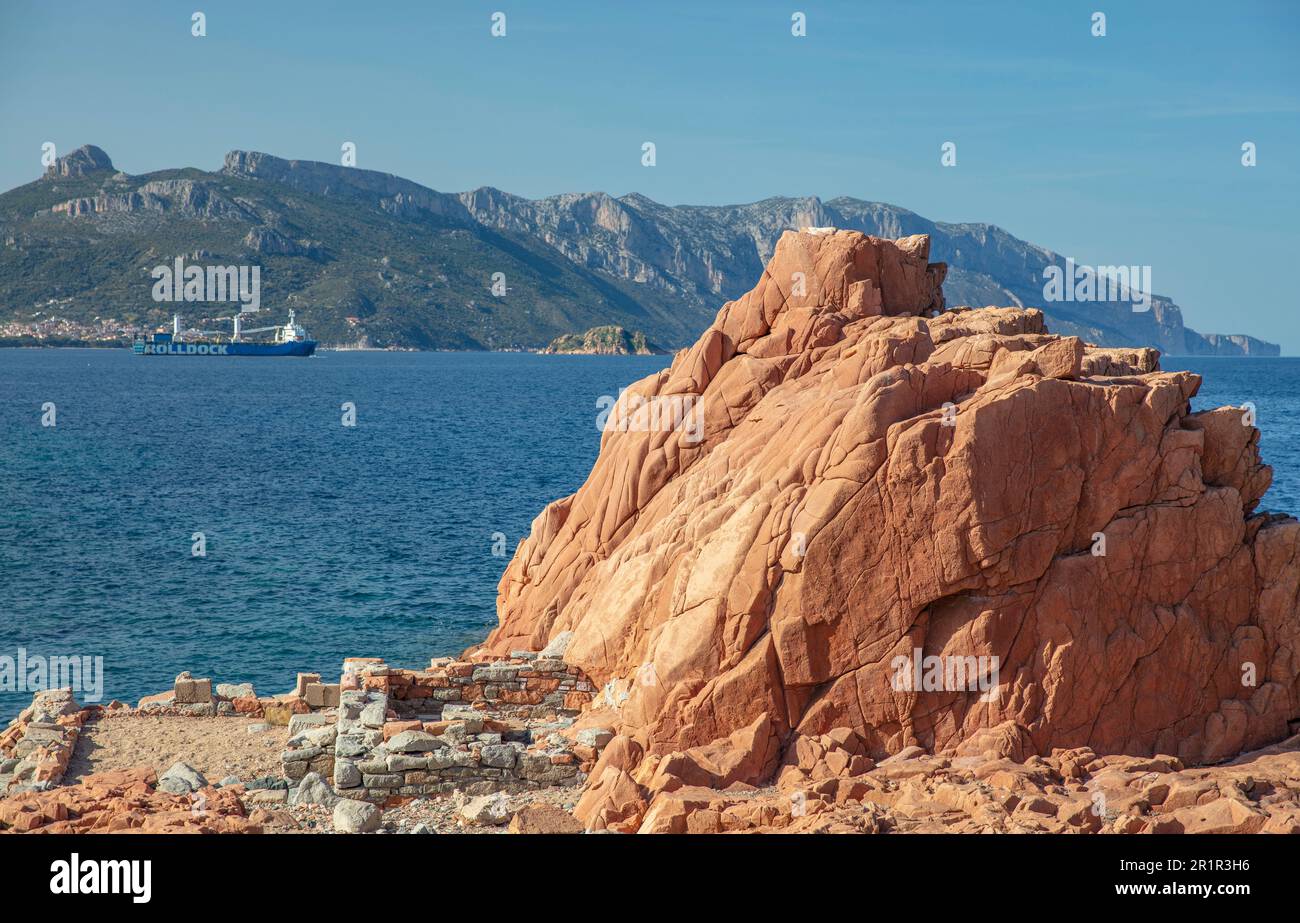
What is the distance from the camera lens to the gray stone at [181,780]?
20.8 metres

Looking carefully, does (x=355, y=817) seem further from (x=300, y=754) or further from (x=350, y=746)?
(x=300, y=754)

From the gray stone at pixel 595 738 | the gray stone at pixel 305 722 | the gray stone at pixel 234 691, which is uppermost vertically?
the gray stone at pixel 595 738

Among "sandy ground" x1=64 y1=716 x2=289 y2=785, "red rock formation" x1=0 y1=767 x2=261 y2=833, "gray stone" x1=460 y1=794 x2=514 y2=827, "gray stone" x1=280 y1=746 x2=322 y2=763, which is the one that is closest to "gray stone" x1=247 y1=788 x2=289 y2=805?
"red rock formation" x1=0 y1=767 x2=261 y2=833

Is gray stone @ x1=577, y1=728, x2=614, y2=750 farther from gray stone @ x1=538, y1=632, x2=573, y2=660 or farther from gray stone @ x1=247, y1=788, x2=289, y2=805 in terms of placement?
gray stone @ x1=247, y1=788, x2=289, y2=805

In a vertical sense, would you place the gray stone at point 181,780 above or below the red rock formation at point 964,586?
below

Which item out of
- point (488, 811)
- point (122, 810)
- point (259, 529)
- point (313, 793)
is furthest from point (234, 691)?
point (259, 529)

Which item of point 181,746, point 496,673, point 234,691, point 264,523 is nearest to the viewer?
point 181,746

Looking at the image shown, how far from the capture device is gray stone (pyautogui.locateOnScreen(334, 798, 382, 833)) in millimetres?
18500

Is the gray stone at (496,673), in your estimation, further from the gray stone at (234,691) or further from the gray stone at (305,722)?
the gray stone at (234,691)

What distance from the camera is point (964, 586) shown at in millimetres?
21016

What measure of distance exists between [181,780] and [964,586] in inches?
544

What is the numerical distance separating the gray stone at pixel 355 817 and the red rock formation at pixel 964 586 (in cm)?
346

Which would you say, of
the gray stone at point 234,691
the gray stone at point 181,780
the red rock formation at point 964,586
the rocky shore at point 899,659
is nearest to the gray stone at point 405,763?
the rocky shore at point 899,659

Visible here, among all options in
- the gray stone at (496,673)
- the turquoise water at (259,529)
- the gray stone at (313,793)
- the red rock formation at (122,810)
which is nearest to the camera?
the red rock formation at (122,810)
